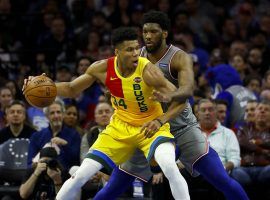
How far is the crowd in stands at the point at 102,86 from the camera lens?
1027 cm

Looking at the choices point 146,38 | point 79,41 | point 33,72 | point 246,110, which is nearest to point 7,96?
point 33,72

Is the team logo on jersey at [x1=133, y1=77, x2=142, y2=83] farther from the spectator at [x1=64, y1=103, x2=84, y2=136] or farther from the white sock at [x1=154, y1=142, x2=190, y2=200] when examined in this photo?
the spectator at [x1=64, y1=103, x2=84, y2=136]

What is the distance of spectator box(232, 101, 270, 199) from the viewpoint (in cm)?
1023

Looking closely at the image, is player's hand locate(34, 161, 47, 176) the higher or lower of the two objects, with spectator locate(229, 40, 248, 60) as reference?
lower

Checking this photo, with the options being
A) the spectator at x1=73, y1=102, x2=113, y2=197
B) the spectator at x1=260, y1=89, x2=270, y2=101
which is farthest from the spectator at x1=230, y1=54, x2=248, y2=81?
the spectator at x1=73, y1=102, x2=113, y2=197

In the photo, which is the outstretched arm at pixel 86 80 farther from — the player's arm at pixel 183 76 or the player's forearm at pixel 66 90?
the player's arm at pixel 183 76

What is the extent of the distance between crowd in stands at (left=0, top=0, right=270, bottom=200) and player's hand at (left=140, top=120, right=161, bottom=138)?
155 cm

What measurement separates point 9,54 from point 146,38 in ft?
19.1

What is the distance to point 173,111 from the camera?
26.0ft

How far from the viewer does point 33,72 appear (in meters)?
13.6

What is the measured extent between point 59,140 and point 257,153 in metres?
2.45

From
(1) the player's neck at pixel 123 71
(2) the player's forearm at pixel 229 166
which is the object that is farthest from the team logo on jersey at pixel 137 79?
(2) the player's forearm at pixel 229 166

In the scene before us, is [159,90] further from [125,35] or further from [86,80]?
[86,80]

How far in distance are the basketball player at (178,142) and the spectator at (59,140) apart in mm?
2191
